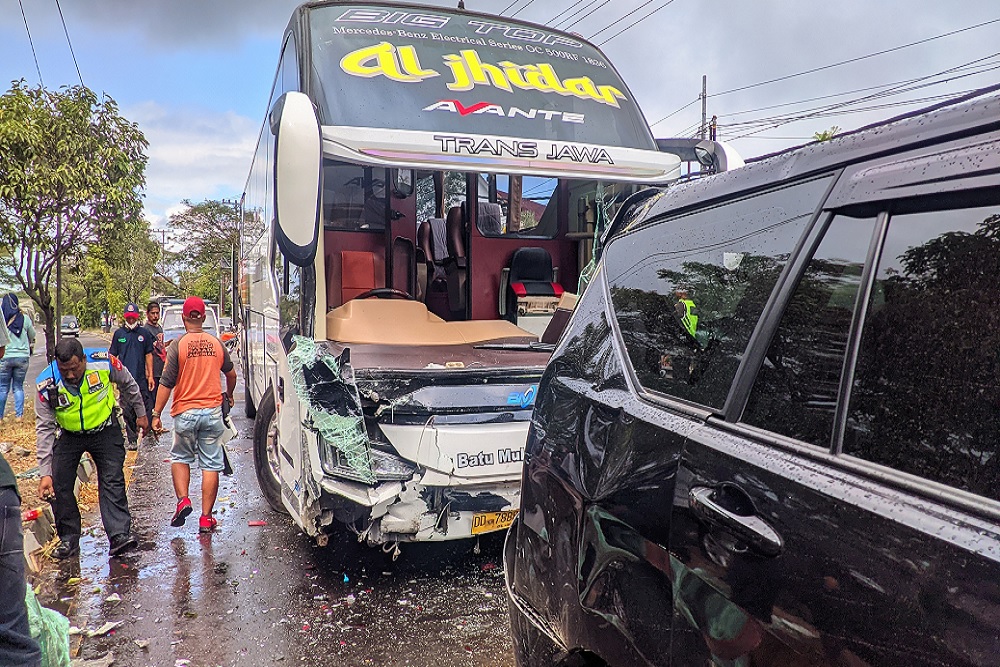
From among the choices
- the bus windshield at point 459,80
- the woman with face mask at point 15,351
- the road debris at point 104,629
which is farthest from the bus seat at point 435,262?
the woman with face mask at point 15,351

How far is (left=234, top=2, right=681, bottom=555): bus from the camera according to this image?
3.83 m

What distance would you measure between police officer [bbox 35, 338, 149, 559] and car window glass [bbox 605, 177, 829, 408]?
4047mm

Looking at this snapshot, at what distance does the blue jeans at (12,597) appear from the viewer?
1.94m

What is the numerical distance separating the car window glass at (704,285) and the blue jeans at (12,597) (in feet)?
5.67

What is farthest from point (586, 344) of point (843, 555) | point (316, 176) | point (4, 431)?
point (4, 431)

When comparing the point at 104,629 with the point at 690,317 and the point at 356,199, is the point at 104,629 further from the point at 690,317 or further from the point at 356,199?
the point at 356,199

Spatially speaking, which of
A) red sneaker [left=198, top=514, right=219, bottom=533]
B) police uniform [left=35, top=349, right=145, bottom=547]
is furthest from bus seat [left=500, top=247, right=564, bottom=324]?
police uniform [left=35, top=349, right=145, bottom=547]

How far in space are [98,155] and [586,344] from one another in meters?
9.86

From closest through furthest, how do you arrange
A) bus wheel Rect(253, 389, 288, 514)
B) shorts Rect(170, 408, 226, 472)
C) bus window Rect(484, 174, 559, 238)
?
shorts Rect(170, 408, 226, 472) < bus wheel Rect(253, 389, 288, 514) < bus window Rect(484, 174, 559, 238)

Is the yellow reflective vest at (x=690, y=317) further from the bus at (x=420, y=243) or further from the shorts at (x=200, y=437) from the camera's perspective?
the shorts at (x=200, y=437)

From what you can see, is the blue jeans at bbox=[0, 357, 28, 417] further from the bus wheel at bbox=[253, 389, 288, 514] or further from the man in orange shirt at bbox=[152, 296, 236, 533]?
the bus wheel at bbox=[253, 389, 288, 514]

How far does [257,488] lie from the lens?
257 inches

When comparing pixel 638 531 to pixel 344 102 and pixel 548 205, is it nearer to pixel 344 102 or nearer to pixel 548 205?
pixel 344 102

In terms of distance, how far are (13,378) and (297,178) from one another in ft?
25.2
